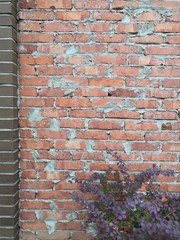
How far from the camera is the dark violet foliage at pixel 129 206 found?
176 centimetres

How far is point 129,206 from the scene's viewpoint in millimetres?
1858

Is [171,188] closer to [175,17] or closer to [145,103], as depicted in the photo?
[145,103]

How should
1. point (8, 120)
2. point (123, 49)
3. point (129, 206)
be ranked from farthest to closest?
point (123, 49), point (8, 120), point (129, 206)

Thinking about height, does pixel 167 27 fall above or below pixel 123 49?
above

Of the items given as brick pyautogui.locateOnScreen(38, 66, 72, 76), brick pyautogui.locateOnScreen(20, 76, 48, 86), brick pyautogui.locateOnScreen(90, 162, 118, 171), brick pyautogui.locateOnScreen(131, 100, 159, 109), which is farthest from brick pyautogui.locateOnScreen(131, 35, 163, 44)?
brick pyautogui.locateOnScreen(90, 162, 118, 171)

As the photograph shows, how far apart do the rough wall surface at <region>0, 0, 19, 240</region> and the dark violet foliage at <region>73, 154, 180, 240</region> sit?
517 mm

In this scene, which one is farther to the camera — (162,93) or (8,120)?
(162,93)

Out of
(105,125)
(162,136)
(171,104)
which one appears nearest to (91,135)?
(105,125)

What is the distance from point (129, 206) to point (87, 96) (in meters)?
0.88

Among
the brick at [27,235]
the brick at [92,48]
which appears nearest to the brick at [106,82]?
the brick at [92,48]

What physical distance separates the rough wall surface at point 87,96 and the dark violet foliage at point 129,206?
0.13 m

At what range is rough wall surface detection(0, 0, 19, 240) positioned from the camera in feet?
6.48

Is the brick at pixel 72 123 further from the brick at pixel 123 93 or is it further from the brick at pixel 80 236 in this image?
the brick at pixel 80 236

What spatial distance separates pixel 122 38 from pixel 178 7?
49cm
